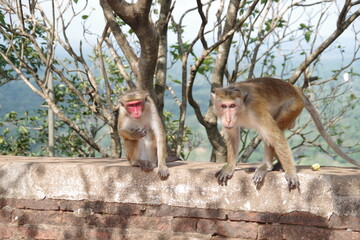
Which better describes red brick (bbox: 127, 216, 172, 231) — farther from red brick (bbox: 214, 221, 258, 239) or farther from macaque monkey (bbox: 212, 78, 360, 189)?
macaque monkey (bbox: 212, 78, 360, 189)

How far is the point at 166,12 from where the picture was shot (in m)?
5.62

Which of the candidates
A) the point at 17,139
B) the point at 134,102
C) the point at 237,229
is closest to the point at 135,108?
the point at 134,102

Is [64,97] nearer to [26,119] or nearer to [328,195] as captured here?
[26,119]

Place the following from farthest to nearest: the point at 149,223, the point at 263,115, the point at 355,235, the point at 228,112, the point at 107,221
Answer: the point at 107,221, the point at 149,223, the point at 263,115, the point at 228,112, the point at 355,235

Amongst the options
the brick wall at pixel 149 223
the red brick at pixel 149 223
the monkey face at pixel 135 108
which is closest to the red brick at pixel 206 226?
the brick wall at pixel 149 223

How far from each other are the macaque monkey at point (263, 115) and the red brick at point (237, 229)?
1.12 ft

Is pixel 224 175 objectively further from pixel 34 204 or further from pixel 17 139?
pixel 17 139

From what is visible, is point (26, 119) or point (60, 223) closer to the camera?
point (60, 223)

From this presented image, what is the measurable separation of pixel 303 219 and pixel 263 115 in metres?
0.87

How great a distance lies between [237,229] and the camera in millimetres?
3818

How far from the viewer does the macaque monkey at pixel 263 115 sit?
146 inches

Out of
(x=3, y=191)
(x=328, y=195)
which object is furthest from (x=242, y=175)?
(x=3, y=191)

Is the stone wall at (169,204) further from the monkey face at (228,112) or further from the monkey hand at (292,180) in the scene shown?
the monkey face at (228,112)

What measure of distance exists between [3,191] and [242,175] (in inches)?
87.4
